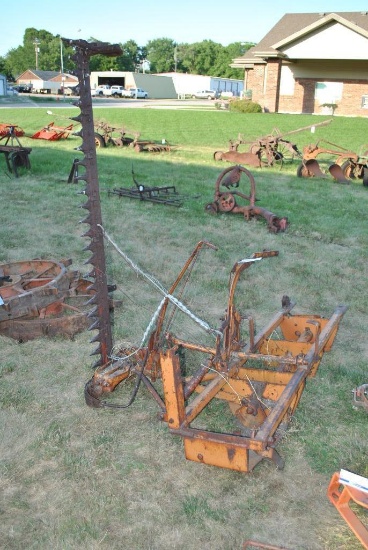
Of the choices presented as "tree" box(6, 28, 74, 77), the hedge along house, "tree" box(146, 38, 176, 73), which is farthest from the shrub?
"tree" box(146, 38, 176, 73)

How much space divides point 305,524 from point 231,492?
448 millimetres

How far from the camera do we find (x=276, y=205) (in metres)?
9.97

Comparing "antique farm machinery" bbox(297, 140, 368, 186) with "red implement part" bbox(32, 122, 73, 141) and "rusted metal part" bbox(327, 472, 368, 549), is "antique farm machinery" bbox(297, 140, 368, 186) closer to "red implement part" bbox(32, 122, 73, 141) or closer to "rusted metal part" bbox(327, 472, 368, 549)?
"red implement part" bbox(32, 122, 73, 141)

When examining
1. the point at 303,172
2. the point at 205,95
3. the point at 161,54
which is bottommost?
the point at 303,172

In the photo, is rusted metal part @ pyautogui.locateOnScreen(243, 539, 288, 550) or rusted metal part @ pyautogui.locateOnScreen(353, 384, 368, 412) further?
rusted metal part @ pyautogui.locateOnScreen(353, 384, 368, 412)

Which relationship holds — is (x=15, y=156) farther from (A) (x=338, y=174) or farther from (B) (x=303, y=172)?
(A) (x=338, y=174)

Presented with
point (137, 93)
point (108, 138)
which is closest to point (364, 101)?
point (108, 138)

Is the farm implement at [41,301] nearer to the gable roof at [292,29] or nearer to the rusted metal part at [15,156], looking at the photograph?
the rusted metal part at [15,156]

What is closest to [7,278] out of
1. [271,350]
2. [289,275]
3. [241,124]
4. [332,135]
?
[271,350]

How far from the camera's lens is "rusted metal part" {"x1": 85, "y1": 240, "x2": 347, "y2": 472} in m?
3.07

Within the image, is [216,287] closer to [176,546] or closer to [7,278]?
[7,278]

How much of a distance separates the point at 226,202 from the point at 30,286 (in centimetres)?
458

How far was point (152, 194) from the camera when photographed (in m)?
10.5

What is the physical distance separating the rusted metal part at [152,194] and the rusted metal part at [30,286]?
14.0ft
